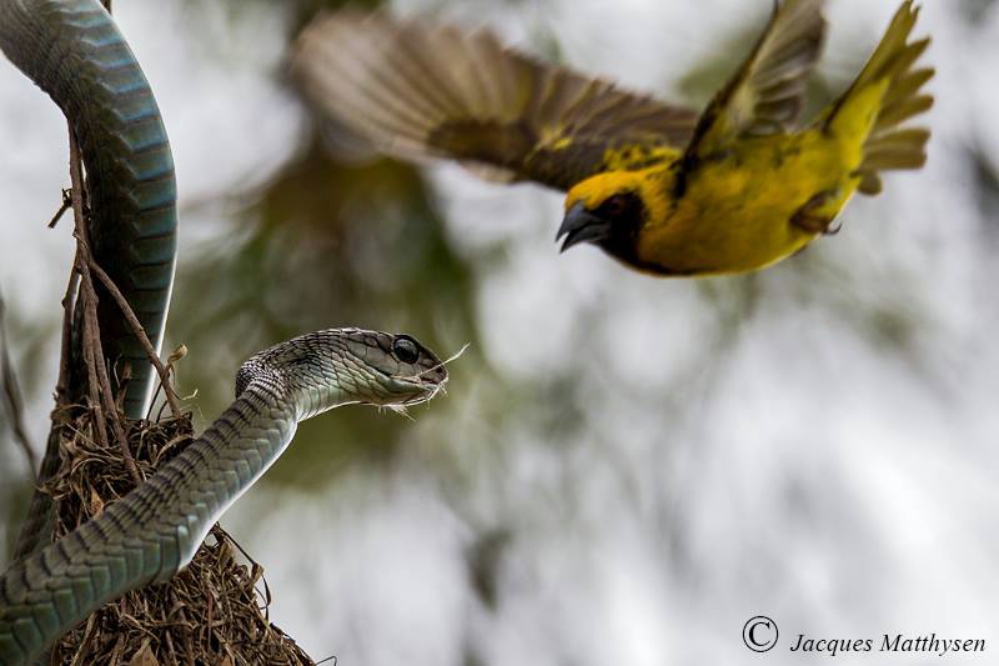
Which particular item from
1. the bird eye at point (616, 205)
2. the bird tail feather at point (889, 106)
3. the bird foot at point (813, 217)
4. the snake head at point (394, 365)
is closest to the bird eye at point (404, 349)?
the snake head at point (394, 365)

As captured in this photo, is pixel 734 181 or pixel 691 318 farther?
pixel 691 318

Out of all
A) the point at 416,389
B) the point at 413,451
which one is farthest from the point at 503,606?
the point at 416,389

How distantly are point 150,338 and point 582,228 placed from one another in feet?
4.62

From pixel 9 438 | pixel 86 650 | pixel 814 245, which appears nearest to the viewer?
pixel 86 650

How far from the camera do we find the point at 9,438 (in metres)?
4.08

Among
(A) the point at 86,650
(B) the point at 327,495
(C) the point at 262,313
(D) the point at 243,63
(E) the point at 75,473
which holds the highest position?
(E) the point at 75,473

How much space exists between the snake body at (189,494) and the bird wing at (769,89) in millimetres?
1294

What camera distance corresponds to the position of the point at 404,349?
239 centimetres

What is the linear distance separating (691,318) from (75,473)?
10.7 ft

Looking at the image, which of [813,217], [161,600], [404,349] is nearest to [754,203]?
[813,217]

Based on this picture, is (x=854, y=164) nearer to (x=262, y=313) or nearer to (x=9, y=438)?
(x=262, y=313)

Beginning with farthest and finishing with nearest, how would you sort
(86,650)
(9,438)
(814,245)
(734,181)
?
(814,245) → (9,438) → (734,181) → (86,650)

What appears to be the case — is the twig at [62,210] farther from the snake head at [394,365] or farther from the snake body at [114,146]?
the snake head at [394,365]

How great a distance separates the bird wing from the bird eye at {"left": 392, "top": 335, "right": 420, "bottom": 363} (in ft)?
3.88
